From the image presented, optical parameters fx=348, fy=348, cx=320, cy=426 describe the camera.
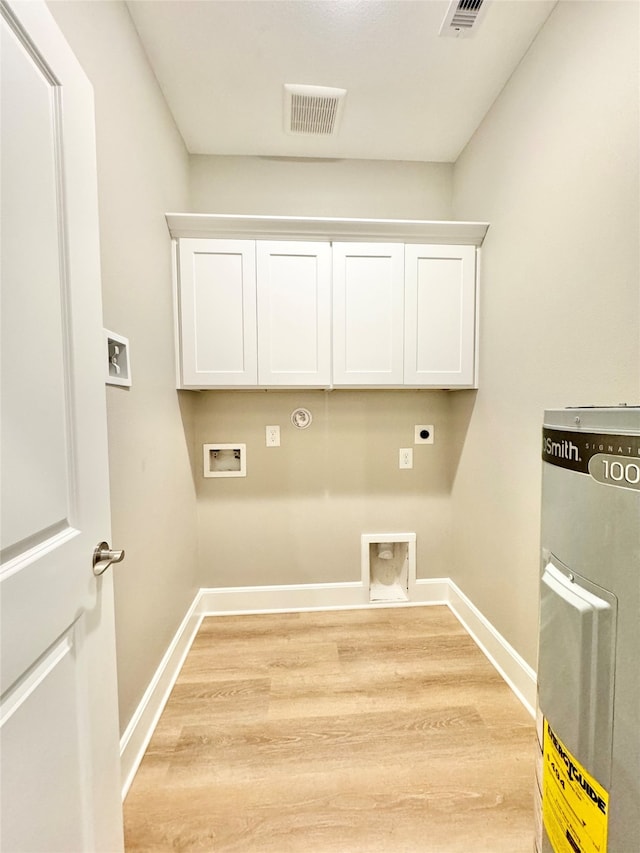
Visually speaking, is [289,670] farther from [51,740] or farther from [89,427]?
[89,427]

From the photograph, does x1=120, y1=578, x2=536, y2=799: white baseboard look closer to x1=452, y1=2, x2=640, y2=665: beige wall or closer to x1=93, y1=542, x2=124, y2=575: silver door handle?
x1=452, y1=2, x2=640, y2=665: beige wall

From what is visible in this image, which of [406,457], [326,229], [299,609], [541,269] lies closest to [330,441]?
[406,457]

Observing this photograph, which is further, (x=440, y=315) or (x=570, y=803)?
(x=440, y=315)

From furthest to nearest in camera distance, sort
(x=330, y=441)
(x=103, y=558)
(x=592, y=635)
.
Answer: (x=330, y=441) → (x=103, y=558) → (x=592, y=635)

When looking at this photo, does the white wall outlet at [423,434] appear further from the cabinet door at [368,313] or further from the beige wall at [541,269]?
the cabinet door at [368,313]

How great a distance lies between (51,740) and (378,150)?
2.77 m

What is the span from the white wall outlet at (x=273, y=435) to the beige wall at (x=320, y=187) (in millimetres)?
1310

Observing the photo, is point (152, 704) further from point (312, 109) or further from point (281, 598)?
point (312, 109)

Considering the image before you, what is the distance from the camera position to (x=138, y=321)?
142cm

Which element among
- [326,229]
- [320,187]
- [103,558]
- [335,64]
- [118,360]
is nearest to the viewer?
[103,558]

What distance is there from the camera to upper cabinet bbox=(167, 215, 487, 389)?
1865mm

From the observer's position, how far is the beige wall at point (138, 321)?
3.84 feet

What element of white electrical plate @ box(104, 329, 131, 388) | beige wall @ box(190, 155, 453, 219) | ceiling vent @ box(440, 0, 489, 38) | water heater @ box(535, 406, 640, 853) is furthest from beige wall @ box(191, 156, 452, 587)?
water heater @ box(535, 406, 640, 853)

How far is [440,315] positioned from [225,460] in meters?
1.56
